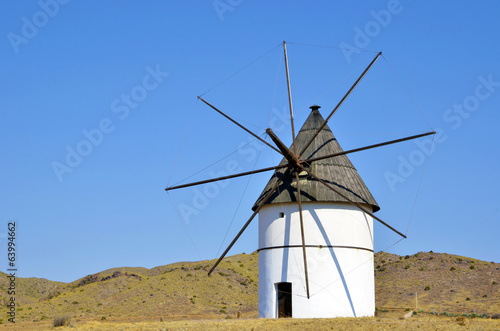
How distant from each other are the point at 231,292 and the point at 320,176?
2591 centimetres

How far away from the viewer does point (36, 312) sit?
4478 cm

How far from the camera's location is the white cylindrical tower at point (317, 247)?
23969 mm

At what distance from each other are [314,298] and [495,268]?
104ft

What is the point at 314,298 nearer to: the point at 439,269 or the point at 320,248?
the point at 320,248

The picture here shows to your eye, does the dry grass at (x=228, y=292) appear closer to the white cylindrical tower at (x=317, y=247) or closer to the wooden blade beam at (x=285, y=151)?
the white cylindrical tower at (x=317, y=247)

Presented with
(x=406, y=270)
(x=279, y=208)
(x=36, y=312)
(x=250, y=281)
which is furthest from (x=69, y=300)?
(x=279, y=208)

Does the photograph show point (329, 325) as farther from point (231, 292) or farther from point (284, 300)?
point (231, 292)

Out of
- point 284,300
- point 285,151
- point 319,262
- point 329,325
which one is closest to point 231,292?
point 284,300

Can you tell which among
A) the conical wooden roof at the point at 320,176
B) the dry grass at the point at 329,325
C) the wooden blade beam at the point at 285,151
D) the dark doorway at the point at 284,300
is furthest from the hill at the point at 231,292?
the dry grass at the point at 329,325

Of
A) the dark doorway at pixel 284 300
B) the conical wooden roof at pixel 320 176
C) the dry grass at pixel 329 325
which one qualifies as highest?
the conical wooden roof at pixel 320 176

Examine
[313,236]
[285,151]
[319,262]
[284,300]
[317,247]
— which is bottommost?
[284,300]

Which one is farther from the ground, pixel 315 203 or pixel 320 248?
pixel 315 203

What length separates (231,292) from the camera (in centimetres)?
4919

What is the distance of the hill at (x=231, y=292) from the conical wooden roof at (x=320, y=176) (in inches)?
653
